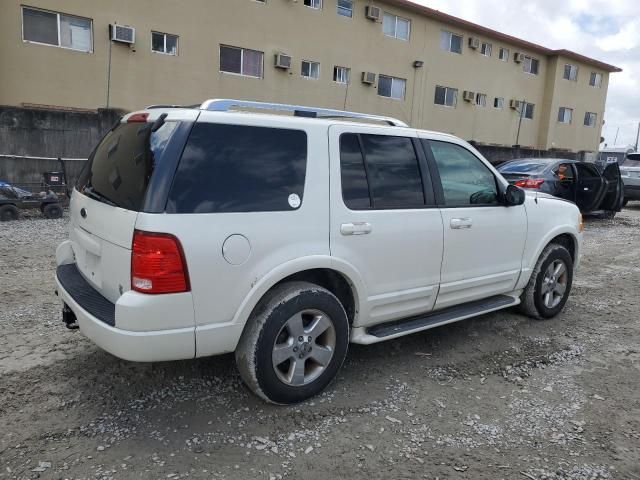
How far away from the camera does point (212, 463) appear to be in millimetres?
2660

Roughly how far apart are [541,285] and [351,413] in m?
2.69

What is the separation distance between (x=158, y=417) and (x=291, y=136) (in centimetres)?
193

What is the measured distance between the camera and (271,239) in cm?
295

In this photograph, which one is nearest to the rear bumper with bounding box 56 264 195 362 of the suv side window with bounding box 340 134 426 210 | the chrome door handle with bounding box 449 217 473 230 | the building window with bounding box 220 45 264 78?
the suv side window with bounding box 340 134 426 210

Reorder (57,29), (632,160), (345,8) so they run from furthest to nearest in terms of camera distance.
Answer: (345,8), (632,160), (57,29)

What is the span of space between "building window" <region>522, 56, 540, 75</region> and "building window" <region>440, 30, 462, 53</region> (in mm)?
5799

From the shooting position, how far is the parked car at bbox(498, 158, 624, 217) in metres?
10.7

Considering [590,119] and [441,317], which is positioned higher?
[590,119]

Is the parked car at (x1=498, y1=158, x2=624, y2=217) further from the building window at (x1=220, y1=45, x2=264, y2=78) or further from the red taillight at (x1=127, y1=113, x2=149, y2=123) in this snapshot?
the building window at (x1=220, y1=45, x2=264, y2=78)

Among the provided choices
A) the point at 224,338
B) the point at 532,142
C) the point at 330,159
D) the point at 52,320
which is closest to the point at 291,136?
the point at 330,159

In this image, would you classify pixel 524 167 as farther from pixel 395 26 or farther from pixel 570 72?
pixel 570 72

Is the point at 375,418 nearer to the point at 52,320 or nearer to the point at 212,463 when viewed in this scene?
the point at 212,463

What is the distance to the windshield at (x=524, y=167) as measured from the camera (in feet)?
36.3

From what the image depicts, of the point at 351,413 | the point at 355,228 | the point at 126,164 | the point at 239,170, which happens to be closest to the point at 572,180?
the point at 355,228
